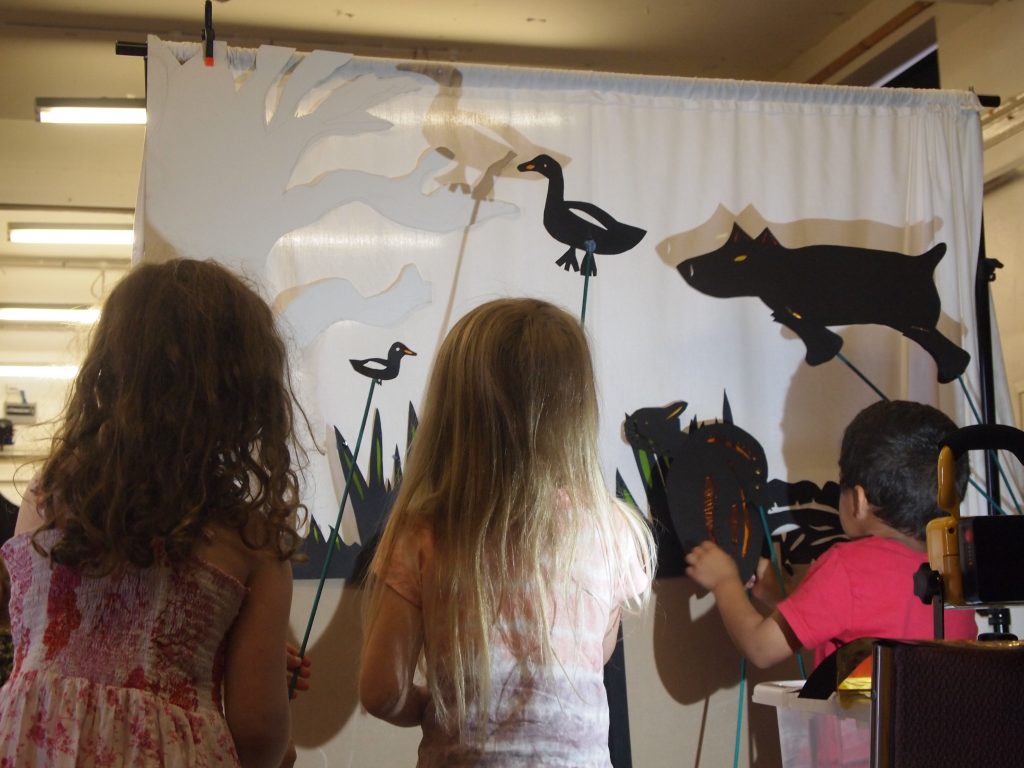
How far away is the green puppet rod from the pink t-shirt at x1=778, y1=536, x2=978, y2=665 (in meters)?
0.85

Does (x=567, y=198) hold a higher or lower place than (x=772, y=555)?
higher

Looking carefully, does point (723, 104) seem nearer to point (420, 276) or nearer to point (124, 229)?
point (420, 276)

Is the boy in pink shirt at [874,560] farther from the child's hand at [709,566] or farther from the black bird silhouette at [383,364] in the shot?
the black bird silhouette at [383,364]

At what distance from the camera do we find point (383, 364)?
226 cm

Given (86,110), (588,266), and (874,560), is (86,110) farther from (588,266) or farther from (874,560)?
(874,560)

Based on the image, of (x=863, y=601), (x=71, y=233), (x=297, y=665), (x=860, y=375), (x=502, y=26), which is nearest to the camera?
(x=297, y=665)

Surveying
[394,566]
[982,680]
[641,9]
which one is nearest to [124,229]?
[641,9]

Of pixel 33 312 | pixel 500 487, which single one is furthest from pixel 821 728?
pixel 33 312

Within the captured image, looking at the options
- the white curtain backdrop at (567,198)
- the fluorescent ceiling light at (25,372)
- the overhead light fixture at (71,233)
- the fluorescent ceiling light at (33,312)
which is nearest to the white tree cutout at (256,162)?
the white curtain backdrop at (567,198)

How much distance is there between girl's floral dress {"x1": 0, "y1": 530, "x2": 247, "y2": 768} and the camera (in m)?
1.18

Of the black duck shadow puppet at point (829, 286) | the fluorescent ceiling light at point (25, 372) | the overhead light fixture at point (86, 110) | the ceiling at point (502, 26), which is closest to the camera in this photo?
the black duck shadow puppet at point (829, 286)

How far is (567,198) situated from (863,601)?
1031 mm

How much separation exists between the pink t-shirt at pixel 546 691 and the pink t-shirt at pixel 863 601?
22.9 inches

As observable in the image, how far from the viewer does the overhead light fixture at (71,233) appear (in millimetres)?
5180
